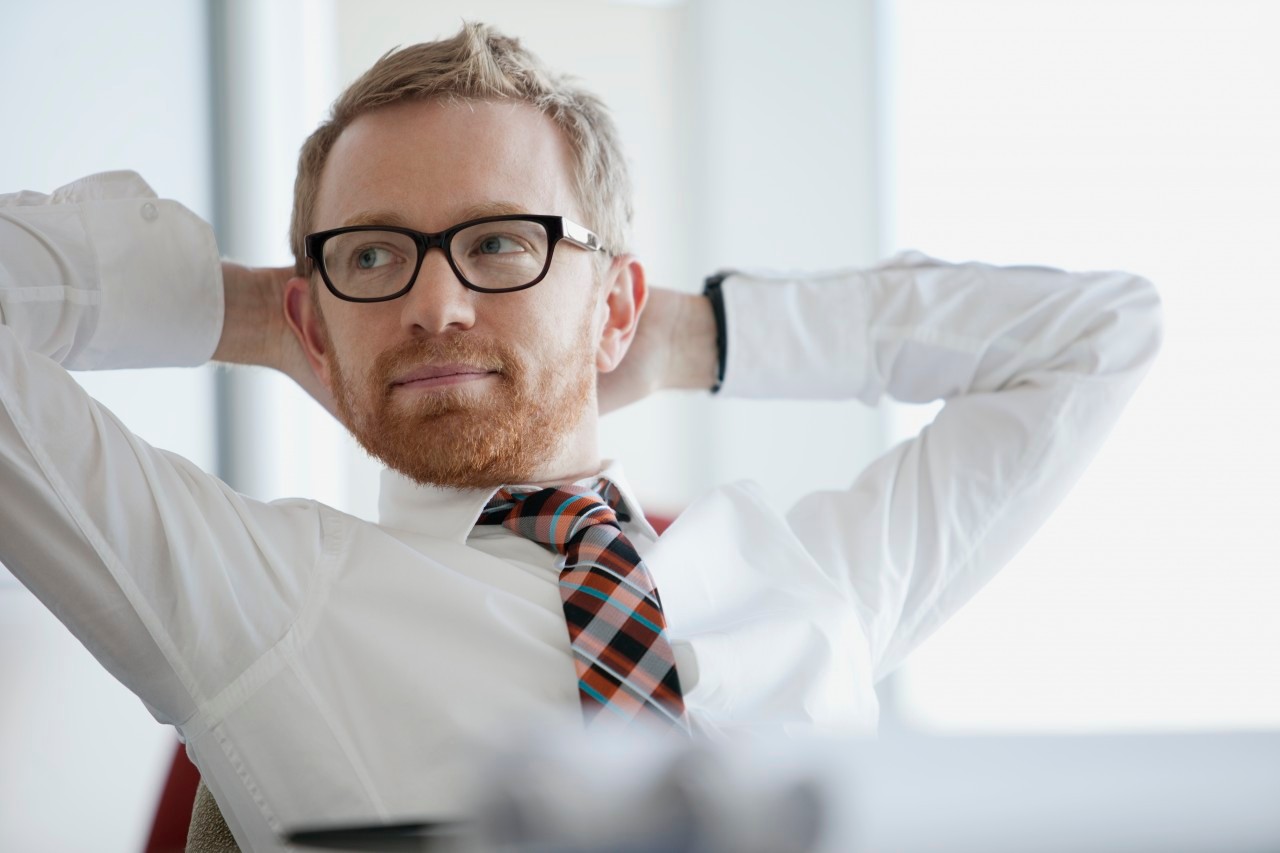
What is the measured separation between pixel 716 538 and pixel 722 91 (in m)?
2.31

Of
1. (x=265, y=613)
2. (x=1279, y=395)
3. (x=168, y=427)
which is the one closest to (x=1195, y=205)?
(x=1279, y=395)

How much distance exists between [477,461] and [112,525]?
14.0 inches

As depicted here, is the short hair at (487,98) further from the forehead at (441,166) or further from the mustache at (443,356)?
the mustache at (443,356)

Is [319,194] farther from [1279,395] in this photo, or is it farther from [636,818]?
[1279,395]

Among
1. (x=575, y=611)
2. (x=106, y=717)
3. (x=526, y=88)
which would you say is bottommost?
(x=106, y=717)

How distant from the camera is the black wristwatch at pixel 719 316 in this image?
1.50 m

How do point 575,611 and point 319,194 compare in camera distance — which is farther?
point 319,194

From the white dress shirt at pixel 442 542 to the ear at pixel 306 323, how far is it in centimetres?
9

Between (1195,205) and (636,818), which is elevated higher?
(1195,205)

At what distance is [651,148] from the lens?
11.0 ft

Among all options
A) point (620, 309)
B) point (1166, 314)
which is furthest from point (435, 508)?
point (1166, 314)

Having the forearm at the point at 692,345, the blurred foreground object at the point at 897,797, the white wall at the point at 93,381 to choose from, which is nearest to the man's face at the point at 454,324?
the forearm at the point at 692,345

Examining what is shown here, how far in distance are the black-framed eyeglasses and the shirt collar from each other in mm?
214

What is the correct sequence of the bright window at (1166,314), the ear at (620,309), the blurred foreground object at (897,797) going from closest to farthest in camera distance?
1. the blurred foreground object at (897,797)
2. the ear at (620,309)
3. the bright window at (1166,314)
